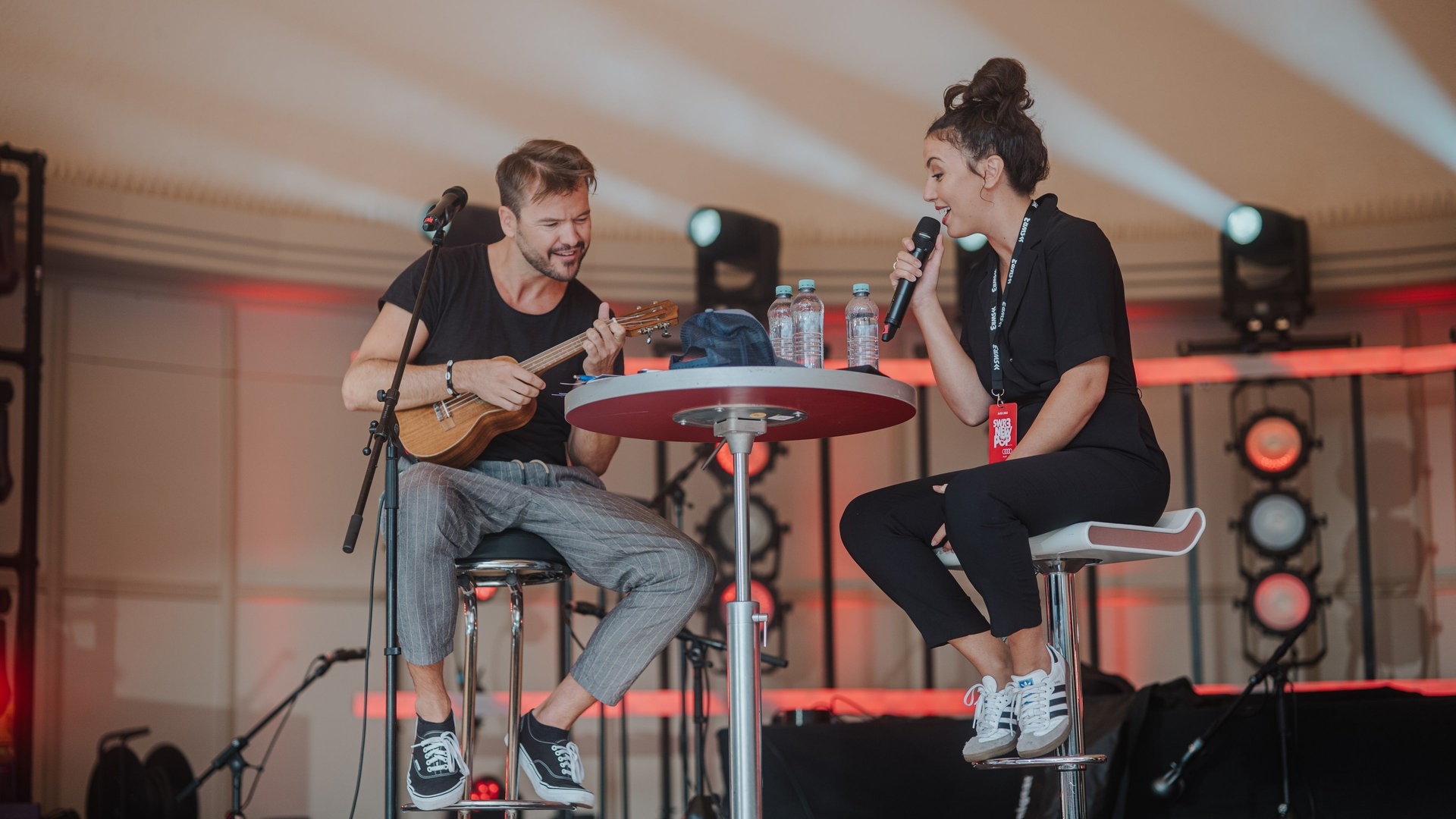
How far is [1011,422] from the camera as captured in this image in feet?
7.84

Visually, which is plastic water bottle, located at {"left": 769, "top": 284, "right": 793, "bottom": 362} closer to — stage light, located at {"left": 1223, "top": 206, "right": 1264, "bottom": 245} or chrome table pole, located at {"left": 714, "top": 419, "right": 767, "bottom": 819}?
chrome table pole, located at {"left": 714, "top": 419, "right": 767, "bottom": 819}

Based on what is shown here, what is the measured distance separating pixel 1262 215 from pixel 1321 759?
2.24 metres

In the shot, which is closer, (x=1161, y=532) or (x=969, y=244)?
(x=1161, y=532)

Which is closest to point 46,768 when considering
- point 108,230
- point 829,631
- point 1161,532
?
point 108,230

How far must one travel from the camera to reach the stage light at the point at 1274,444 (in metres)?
4.83

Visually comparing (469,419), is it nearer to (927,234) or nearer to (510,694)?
(510,694)

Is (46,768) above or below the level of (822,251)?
below

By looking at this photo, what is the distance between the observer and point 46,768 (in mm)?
4410

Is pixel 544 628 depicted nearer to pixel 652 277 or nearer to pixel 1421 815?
pixel 652 277

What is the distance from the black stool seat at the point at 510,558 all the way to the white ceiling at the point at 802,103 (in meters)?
2.92

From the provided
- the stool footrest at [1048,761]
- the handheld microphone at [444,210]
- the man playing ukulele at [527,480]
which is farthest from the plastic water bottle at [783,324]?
the stool footrest at [1048,761]

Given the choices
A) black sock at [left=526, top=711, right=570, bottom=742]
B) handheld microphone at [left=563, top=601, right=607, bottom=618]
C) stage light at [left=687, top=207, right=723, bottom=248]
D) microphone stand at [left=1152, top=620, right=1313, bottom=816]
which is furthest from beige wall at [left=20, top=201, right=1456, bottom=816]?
black sock at [left=526, top=711, right=570, bottom=742]

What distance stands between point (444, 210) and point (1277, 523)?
3.43 metres

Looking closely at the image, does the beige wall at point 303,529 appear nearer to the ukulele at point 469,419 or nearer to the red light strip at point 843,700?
the red light strip at point 843,700
